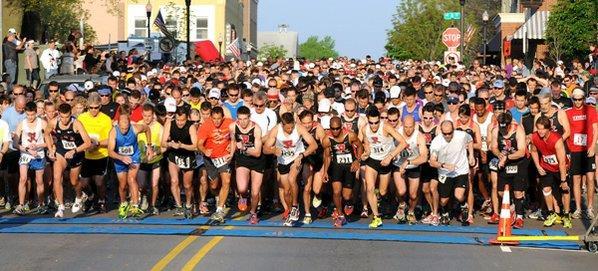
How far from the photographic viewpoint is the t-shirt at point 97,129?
61.7 feet

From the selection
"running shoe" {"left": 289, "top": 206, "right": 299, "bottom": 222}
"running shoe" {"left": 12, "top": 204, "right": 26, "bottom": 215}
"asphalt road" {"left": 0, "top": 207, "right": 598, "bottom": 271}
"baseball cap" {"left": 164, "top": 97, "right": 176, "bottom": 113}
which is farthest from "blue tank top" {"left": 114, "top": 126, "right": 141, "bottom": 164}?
"running shoe" {"left": 289, "top": 206, "right": 299, "bottom": 222}

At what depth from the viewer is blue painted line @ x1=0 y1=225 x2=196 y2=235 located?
16.6m

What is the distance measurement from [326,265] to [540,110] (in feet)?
21.6

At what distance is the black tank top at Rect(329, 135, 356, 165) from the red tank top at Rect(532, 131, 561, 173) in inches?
107

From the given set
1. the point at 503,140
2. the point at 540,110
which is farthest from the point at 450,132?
the point at 540,110

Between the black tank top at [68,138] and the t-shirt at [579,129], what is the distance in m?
7.39

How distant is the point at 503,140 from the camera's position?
59.0 feet

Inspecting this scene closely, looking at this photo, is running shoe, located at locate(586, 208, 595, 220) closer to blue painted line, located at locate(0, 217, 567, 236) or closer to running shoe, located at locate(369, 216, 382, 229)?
blue painted line, located at locate(0, 217, 567, 236)

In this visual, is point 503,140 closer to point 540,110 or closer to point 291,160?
point 540,110

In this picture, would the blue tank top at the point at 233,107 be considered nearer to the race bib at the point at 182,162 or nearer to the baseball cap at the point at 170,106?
the baseball cap at the point at 170,106

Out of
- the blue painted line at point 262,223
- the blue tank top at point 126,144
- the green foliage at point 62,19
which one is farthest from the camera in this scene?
the green foliage at point 62,19

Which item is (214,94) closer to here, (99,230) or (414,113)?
(414,113)

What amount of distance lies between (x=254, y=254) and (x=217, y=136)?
4124 millimetres

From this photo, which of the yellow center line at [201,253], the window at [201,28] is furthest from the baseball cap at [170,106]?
the window at [201,28]
